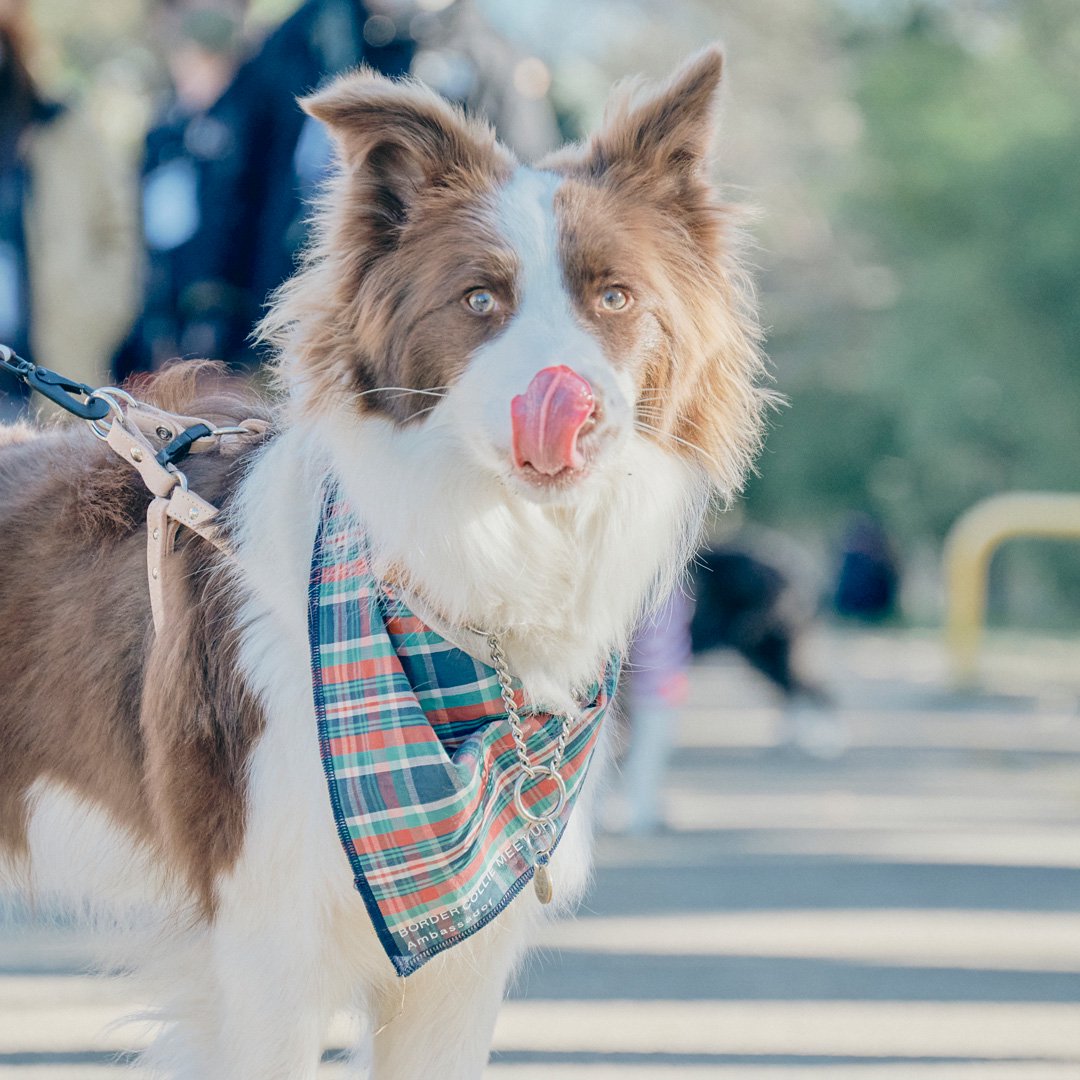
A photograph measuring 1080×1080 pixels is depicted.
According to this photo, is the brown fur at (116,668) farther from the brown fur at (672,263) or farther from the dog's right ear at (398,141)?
the brown fur at (672,263)

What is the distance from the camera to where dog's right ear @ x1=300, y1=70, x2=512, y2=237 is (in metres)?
3.00

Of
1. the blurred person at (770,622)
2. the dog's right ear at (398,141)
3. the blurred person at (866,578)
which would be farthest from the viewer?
the blurred person at (866,578)

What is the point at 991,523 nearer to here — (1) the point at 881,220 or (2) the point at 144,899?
(2) the point at 144,899

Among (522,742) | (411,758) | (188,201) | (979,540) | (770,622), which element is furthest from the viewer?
(979,540)

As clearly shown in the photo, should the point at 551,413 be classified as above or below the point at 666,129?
below

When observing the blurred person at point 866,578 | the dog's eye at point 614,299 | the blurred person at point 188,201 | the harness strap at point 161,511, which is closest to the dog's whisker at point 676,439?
the dog's eye at point 614,299

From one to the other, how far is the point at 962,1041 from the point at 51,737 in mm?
2576

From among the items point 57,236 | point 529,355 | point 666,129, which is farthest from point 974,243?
point 529,355

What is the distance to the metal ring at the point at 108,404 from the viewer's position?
336cm

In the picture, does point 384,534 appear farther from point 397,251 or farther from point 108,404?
point 108,404

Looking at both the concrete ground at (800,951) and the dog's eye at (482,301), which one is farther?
the concrete ground at (800,951)

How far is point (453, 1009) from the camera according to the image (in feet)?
10.7

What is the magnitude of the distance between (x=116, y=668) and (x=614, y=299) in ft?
3.84

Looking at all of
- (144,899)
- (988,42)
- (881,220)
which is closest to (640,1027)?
(144,899)
